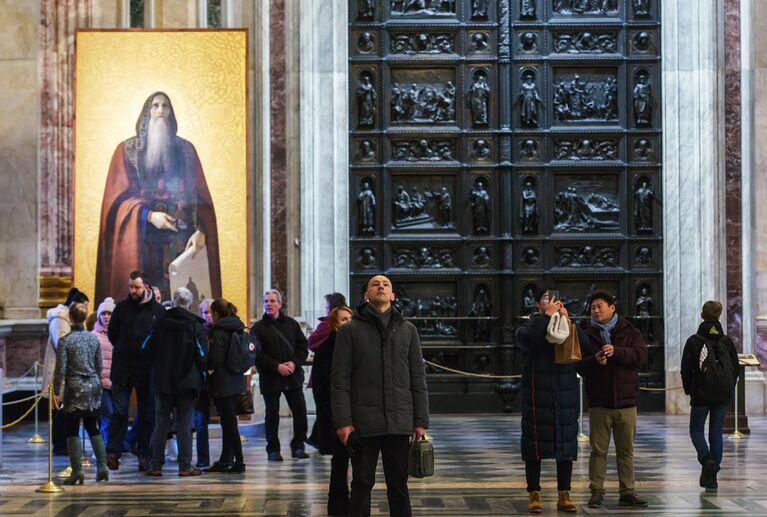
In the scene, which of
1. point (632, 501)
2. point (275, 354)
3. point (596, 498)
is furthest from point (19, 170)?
point (632, 501)

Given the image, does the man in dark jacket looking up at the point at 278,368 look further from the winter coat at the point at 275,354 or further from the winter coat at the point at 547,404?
the winter coat at the point at 547,404

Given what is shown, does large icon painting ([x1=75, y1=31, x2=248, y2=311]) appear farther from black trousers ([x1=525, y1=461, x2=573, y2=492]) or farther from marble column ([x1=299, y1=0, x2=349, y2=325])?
black trousers ([x1=525, y1=461, x2=573, y2=492])

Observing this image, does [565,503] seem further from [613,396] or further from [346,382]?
[346,382]

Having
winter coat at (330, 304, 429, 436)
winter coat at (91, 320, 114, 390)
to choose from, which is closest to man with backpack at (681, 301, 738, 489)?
winter coat at (330, 304, 429, 436)

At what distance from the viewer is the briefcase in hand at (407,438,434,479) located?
9.16m

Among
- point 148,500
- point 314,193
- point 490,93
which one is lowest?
point 148,500

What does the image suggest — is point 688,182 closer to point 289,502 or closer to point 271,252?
point 271,252

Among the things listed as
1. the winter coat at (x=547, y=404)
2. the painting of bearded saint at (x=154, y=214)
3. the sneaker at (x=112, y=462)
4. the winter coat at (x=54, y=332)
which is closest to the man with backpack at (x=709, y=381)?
the winter coat at (x=547, y=404)

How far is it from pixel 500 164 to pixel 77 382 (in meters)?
8.94

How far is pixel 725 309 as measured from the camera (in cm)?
1998

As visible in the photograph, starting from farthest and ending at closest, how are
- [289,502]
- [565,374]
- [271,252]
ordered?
[271,252] < [289,502] < [565,374]

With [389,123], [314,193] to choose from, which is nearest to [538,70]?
[389,123]

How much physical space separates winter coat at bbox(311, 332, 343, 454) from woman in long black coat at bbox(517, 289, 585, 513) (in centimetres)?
140

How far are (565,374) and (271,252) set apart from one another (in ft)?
30.3
